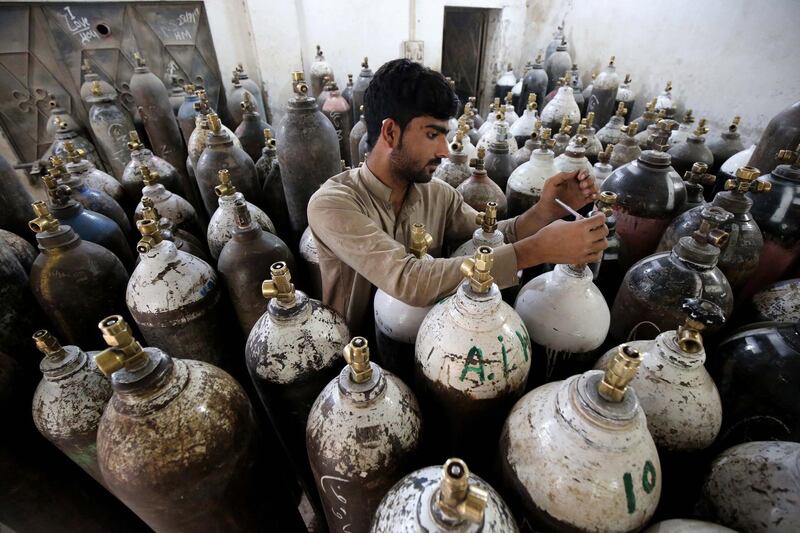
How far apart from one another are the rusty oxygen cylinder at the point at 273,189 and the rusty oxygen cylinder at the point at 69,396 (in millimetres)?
1766

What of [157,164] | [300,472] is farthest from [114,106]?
[300,472]

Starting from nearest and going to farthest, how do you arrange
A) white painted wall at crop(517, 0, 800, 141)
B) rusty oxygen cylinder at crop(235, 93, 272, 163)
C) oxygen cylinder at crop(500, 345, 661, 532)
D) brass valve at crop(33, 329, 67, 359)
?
oxygen cylinder at crop(500, 345, 661, 532), brass valve at crop(33, 329, 67, 359), rusty oxygen cylinder at crop(235, 93, 272, 163), white painted wall at crop(517, 0, 800, 141)

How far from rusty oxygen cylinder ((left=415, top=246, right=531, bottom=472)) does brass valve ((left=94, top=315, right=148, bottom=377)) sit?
0.71 metres

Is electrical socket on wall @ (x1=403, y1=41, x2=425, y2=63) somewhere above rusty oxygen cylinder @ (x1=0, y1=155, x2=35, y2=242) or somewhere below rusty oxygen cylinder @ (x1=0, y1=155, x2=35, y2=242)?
above

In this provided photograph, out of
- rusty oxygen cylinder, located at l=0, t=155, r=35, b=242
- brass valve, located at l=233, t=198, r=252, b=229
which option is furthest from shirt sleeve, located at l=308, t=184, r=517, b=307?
rusty oxygen cylinder, located at l=0, t=155, r=35, b=242

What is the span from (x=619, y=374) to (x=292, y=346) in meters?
0.95

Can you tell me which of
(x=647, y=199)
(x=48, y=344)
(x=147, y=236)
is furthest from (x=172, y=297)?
(x=647, y=199)

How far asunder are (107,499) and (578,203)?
2.47 meters

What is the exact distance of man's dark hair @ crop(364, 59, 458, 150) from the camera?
5.02ft

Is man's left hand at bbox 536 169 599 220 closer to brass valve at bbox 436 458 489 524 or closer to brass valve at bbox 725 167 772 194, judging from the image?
brass valve at bbox 725 167 772 194

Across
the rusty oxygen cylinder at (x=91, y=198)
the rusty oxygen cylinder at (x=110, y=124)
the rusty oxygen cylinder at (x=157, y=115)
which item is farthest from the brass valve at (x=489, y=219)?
the rusty oxygen cylinder at (x=110, y=124)

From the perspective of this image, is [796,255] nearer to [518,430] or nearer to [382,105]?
[518,430]

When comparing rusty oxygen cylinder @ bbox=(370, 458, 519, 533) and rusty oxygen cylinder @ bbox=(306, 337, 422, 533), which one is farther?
rusty oxygen cylinder @ bbox=(306, 337, 422, 533)

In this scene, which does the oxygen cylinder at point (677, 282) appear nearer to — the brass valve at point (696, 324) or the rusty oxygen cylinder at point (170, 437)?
the brass valve at point (696, 324)
